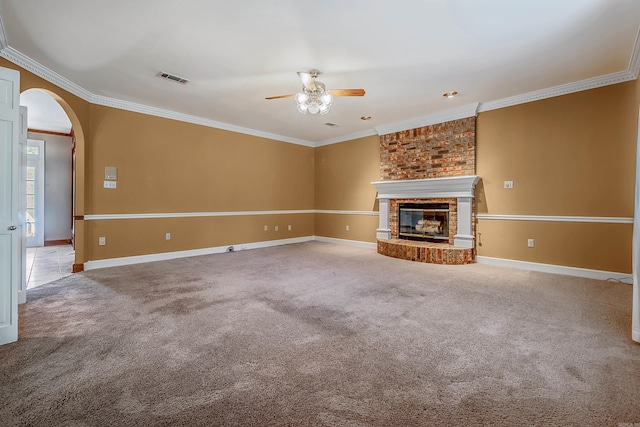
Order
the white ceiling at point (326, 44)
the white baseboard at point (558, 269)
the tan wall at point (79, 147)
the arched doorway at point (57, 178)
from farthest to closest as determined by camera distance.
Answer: the arched doorway at point (57, 178) < the tan wall at point (79, 147) < the white baseboard at point (558, 269) < the white ceiling at point (326, 44)

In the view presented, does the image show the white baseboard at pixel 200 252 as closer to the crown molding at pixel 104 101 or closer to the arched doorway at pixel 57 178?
the arched doorway at pixel 57 178

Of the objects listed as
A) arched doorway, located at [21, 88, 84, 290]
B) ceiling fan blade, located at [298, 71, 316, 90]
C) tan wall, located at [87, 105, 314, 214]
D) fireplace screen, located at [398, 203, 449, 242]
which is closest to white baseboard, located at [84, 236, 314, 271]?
tan wall, located at [87, 105, 314, 214]

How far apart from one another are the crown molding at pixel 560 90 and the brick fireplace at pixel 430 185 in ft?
1.38

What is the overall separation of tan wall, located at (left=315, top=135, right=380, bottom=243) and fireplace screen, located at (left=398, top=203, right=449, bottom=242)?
73 cm

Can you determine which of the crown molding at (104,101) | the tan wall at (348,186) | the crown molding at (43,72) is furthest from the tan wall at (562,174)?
the crown molding at (43,72)

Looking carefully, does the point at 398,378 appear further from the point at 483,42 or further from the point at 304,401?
the point at 483,42

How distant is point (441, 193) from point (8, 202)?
5.82 metres

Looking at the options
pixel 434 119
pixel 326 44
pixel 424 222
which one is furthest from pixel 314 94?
pixel 424 222

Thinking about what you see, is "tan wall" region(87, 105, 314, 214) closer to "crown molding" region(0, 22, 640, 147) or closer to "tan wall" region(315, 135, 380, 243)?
"crown molding" region(0, 22, 640, 147)

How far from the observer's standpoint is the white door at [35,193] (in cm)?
714

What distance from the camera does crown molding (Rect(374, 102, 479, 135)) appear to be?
5.25 metres

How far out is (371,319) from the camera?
9.12 feet

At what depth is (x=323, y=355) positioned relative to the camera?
2121 millimetres

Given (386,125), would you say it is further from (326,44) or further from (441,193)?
(326,44)
